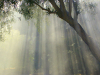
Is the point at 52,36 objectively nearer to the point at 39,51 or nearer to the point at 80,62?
the point at 39,51

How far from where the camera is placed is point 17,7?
6023 millimetres

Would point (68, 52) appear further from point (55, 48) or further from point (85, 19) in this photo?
point (85, 19)

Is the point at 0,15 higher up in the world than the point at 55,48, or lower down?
higher up

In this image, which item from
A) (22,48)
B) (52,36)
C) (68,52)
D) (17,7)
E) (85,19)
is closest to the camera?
(17,7)

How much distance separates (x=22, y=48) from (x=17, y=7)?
1462 cm

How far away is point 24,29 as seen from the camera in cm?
1956

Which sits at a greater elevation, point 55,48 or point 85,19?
point 85,19

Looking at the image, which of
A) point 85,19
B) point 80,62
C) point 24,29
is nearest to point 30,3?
point 85,19

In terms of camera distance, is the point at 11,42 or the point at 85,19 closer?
the point at 85,19

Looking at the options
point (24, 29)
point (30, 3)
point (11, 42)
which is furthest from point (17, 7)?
point (11, 42)

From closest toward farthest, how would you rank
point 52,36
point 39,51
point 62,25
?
point 62,25
point 52,36
point 39,51

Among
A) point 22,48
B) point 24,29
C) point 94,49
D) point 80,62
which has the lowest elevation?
point 80,62

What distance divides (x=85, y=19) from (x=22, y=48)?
1536cm

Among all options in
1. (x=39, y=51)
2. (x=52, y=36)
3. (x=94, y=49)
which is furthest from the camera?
(x=39, y=51)
